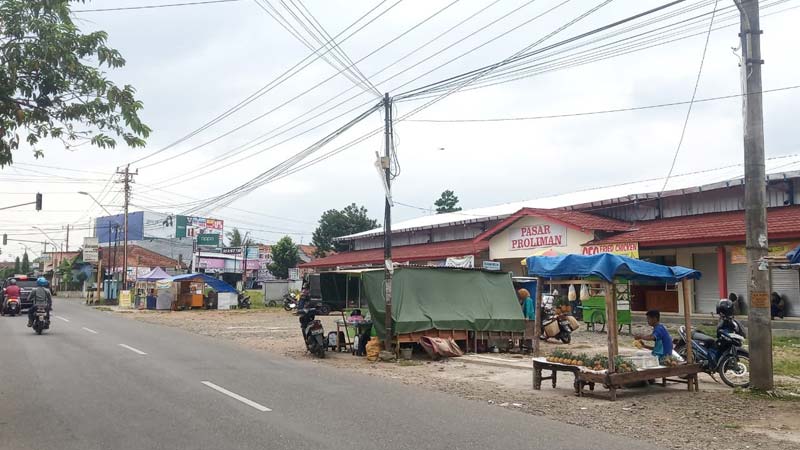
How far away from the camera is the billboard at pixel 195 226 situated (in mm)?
77000

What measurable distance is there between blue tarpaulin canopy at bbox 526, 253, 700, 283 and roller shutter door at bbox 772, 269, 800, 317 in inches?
546

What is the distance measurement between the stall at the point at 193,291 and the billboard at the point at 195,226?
109ft

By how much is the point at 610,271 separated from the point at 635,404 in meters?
2.11

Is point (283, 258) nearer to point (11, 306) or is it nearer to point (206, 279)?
point (206, 279)

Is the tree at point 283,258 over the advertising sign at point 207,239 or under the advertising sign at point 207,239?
under

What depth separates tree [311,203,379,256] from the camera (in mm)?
60812

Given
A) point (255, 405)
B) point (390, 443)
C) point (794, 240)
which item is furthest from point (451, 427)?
point (794, 240)

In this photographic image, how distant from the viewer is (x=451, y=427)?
310 inches

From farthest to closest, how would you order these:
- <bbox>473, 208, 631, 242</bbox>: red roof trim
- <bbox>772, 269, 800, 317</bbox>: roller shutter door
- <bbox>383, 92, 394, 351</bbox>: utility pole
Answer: <bbox>473, 208, 631, 242</bbox>: red roof trim → <bbox>772, 269, 800, 317</bbox>: roller shutter door → <bbox>383, 92, 394, 351</bbox>: utility pole

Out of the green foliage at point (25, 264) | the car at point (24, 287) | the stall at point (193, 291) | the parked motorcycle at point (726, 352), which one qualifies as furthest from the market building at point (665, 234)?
the green foliage at point (25, 264)

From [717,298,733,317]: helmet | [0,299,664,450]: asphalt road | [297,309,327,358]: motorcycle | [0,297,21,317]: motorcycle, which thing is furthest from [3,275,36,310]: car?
[717,298,733,317]: helmet

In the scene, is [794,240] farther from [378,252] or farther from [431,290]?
[378,252]

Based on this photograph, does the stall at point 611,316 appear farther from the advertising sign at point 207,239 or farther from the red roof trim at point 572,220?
the advertising sign at point 207,239

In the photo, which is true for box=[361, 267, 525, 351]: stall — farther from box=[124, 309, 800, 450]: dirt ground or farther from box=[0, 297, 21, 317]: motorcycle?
box=[0, 297, 21, 317]: motorcycle
